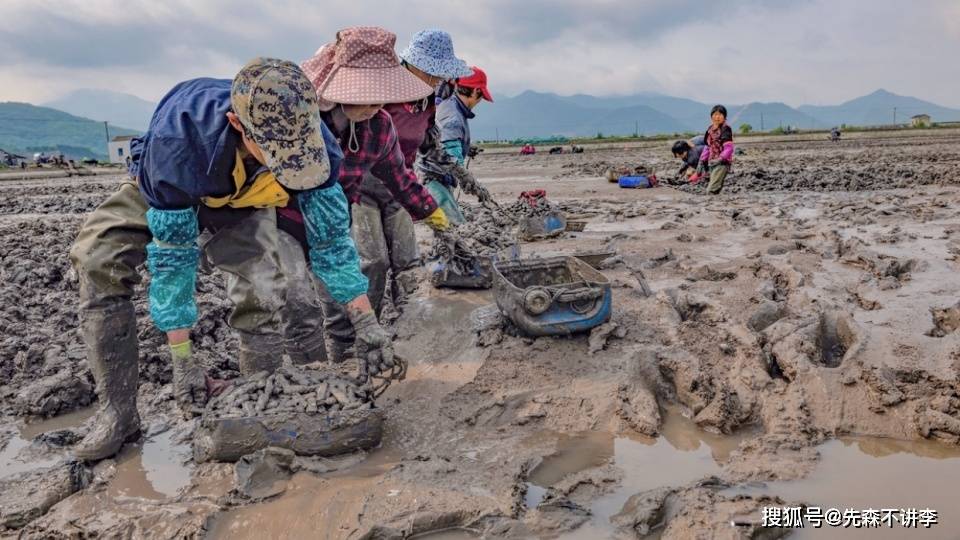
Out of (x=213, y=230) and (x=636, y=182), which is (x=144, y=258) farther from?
(x=636, y=182)

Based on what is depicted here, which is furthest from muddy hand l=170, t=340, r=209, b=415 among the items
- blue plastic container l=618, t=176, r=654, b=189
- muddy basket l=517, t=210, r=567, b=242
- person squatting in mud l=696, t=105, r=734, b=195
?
blue plastic container l=618, t=176, r=654, b=189

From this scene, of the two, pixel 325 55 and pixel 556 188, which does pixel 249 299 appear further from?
pixel 556 188

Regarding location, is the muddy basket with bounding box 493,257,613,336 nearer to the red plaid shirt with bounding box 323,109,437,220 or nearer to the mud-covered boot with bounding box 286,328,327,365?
the red plaid shirt with bounding box 323,109,437,220

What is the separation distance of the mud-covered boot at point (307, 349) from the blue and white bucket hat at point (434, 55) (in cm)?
173

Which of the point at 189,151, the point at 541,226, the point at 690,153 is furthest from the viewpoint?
the point at 690,153

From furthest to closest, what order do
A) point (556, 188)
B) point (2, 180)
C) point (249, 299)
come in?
point (2, 180), point (556, 188), point (249, 299)

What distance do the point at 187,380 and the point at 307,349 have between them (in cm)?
86

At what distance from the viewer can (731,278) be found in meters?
5.13

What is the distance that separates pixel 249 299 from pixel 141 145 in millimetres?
781

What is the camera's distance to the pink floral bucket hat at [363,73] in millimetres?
3092

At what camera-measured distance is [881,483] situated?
8.16 feet

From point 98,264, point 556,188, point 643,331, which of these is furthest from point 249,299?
point 556,188

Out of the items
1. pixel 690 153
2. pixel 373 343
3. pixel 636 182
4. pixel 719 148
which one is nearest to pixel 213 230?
pixel 373 343

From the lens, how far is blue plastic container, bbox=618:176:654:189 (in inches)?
493
